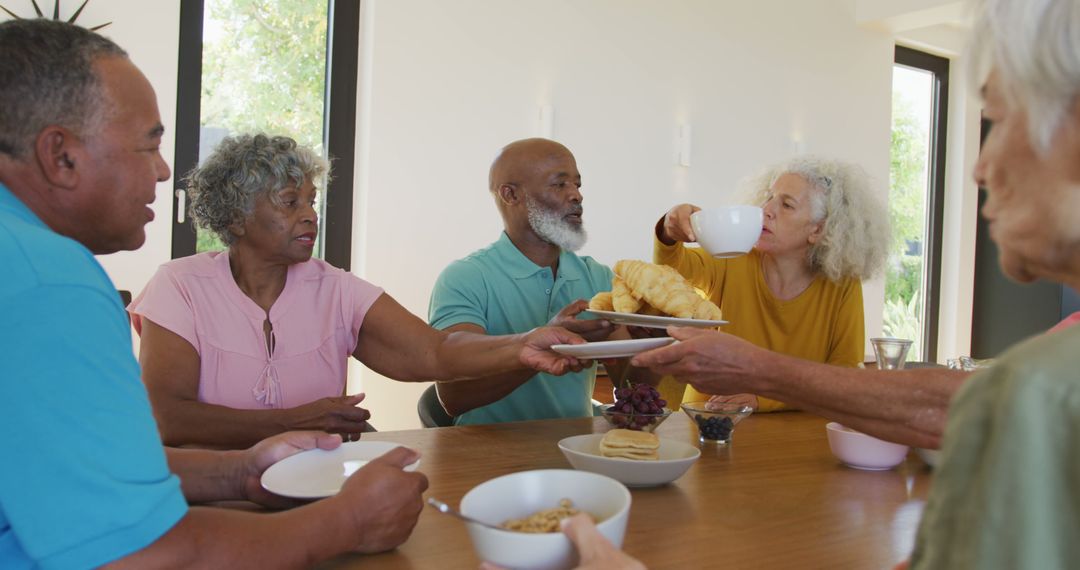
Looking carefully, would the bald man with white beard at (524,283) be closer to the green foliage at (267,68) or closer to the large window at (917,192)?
the green foliage at (267,68)

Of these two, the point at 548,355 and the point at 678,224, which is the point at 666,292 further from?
the point at 678,224

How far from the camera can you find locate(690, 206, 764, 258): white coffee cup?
6.47 feet

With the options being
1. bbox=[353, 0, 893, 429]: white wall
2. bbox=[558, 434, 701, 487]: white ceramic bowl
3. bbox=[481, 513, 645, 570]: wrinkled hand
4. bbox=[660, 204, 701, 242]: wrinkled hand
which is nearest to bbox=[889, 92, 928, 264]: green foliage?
bbox=[353, 0, 893, 429]: white wall

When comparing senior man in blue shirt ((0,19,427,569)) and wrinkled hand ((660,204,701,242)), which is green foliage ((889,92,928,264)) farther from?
senior man in blue shirt ((0,19,427,569))

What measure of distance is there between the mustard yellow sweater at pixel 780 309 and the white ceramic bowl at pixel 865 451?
3.31 feet

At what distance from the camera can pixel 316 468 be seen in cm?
138

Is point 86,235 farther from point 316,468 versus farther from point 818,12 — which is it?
point 818,12

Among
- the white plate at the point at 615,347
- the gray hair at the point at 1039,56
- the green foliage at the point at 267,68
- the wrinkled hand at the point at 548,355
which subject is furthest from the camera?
the green foliage at the point at 267,68

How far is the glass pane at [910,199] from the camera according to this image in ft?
21.0

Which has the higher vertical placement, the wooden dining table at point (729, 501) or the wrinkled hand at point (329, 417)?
the wrinkled hand at point (329, 417)

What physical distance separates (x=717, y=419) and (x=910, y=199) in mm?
5473

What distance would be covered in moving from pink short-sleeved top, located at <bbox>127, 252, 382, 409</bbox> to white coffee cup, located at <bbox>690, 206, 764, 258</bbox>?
94 cm

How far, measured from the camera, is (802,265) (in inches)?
113

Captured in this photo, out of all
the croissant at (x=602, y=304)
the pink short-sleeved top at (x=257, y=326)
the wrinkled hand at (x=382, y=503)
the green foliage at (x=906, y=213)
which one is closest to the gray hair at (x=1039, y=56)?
the wrinkled hand at (x=382, y=503)
